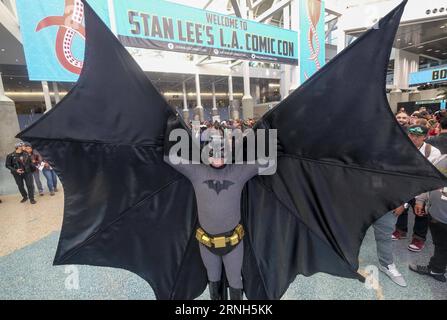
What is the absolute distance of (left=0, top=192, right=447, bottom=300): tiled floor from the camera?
2.54m

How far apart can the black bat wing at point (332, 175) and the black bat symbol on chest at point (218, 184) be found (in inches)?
17.3

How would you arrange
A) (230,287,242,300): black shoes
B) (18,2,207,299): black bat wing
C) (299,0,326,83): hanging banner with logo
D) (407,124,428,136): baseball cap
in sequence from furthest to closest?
(299,0,326,83): hanging banner with logo → (407,124,428,136): baseball cap → (230,287,242,300): black shoes → (18,2,207,299): black bat wing

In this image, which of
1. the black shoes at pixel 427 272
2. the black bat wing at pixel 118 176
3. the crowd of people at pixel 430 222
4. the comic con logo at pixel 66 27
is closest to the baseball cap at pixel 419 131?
the crowd of people at pixel 430 222

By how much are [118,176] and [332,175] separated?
74.2 inches

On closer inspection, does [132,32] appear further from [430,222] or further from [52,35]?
[430,222]

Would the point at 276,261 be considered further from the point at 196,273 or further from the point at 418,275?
the point at 418,275

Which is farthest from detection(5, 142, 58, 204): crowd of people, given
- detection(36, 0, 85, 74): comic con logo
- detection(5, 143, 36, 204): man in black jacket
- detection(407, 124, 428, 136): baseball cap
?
detection(407, 124, 428, 136): baseball cap

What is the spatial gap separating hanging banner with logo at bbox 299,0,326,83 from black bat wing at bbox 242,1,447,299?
1166 cm

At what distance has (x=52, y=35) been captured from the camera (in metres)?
6.44

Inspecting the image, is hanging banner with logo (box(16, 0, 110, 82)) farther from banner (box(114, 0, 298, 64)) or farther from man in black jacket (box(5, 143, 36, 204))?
man in black jacket (box(5, 143, 36, 204))

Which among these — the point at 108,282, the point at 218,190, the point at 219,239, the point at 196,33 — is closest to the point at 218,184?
the point at 218,190

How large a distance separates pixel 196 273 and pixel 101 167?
4.77 feet

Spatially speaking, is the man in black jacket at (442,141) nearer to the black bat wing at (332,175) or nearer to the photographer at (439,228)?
the photographer at (439,228)
